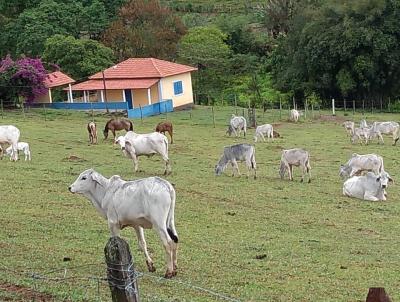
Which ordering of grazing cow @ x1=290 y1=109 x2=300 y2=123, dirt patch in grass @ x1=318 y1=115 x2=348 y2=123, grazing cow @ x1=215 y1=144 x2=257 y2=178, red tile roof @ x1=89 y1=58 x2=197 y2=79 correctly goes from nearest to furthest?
grazing cow @ x1=215 y1=144 x2=257 y2=178 < grazing cow @ x1=290 y1=109 x2=300 y2=123 < dirt patch in grass @ x1=318 y1=115 x2=348 y2=123 < red tile roof @ x1=89 y1=58 x2=197 y2=79

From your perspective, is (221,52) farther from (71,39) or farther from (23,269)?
(23,269)

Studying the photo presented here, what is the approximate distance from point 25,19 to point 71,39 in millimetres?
9197

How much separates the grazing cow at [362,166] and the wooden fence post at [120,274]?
16451mm

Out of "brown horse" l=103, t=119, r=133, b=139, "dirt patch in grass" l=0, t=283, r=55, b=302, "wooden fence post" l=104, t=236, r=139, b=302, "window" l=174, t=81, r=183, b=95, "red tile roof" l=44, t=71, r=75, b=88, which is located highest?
"red tile roof" l=44, t=71, r=75, b=88

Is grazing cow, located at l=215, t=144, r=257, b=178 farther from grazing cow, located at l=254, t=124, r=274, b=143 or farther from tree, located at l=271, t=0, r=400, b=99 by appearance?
tree, located at l=271, t=0, r=400, b=99

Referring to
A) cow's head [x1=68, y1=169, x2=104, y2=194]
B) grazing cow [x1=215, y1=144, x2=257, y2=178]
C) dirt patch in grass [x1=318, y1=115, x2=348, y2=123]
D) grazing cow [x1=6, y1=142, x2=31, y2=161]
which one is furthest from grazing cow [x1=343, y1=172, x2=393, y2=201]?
dirt patch in grass [x1=318, y1=115, x2=348, y2=123]

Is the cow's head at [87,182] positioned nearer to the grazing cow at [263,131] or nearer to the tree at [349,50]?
the grazing cow at [263,131]

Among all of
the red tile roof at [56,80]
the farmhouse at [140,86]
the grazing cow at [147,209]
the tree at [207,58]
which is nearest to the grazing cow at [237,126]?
the farmhouse at [140,86]

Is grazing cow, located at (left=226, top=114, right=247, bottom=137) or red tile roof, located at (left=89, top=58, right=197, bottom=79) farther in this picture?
red tile roof, located at (left=89, top=58, right=197, bottom=79)

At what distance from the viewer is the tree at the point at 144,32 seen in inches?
2504

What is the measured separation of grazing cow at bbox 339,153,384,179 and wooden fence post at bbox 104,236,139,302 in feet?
54.0

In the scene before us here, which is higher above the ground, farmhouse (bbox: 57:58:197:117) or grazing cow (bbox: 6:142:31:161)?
farmhouse (bbox: 57:58:197:117)

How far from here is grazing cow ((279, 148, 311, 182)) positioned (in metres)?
22.4

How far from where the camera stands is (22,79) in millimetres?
49406
